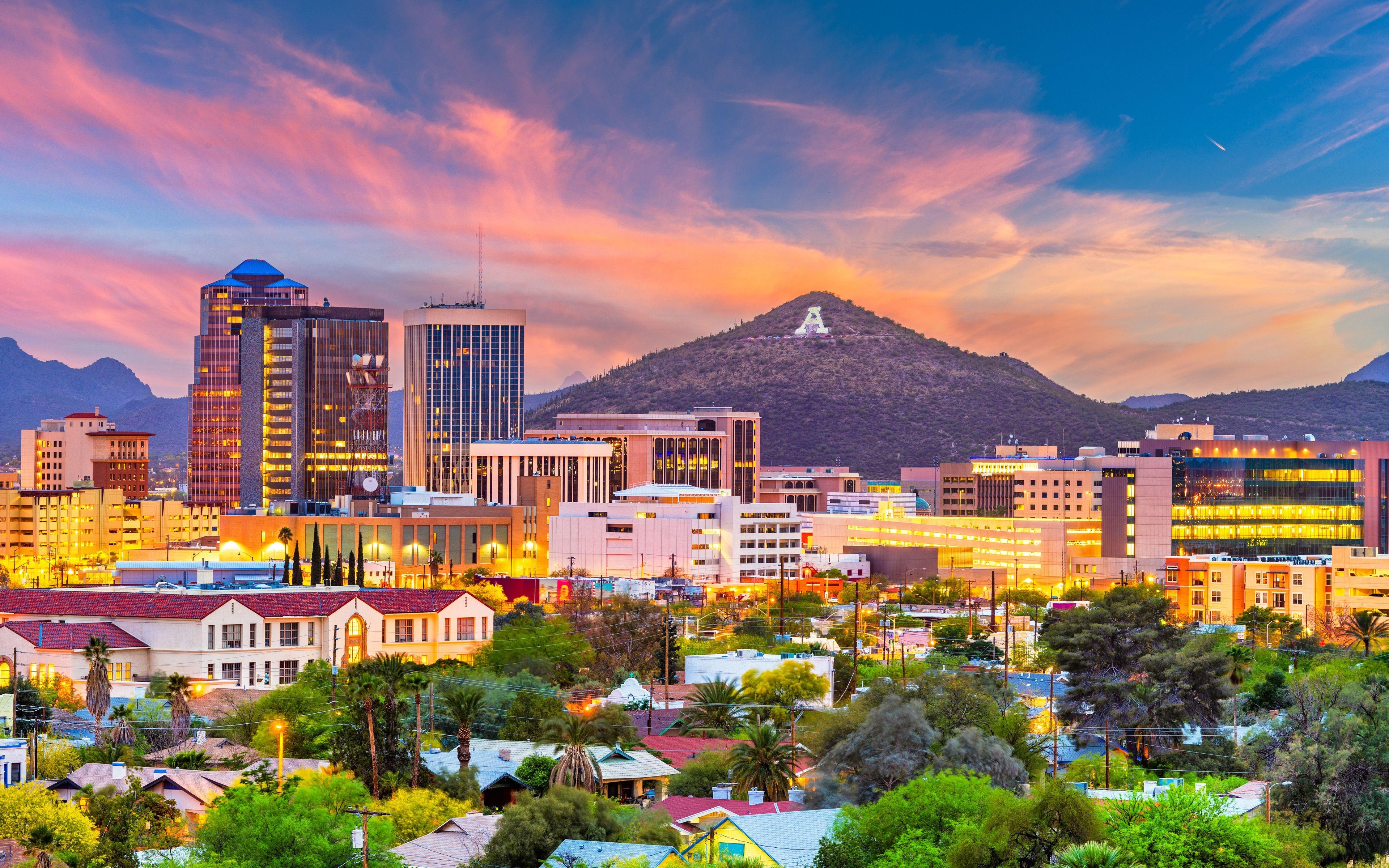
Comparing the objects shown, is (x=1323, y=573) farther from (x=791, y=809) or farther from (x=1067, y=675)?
(x=791, y=809)

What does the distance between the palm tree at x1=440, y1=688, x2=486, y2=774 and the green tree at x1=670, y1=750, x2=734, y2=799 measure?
764 centimetres

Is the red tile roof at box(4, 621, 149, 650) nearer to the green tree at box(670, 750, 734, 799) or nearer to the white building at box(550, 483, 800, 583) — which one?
the green tree at box(670, 750, 734, 799)

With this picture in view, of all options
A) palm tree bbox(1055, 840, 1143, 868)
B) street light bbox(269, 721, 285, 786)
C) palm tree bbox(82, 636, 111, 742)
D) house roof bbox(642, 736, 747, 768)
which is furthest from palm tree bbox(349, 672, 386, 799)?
palm tree bbox(1055, 840, 1143, 868)

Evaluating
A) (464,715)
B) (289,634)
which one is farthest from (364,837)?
(289,634)

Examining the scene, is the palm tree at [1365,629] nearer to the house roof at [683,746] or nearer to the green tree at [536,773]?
the house roof at [683,746]

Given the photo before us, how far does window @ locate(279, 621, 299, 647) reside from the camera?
9356 centimetres

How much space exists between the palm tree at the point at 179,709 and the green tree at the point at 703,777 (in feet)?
64.4

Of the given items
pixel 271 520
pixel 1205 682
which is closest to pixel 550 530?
pixel 271 520

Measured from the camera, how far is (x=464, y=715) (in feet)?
207

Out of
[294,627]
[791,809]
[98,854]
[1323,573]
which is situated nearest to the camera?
[98,854]

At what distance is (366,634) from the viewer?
9725 cm

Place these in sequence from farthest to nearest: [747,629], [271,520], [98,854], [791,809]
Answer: [271,520], [747,629], [791,809], [98,854]

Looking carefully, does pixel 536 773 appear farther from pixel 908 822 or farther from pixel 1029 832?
pixel 1029 832

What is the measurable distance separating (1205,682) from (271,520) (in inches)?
4885
